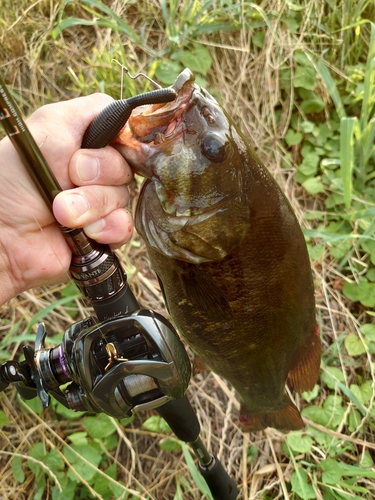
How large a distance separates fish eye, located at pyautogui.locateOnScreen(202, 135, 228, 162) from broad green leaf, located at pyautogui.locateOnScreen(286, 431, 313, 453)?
6.08ft

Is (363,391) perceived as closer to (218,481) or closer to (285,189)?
(218,481)

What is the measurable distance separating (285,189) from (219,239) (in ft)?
5.81

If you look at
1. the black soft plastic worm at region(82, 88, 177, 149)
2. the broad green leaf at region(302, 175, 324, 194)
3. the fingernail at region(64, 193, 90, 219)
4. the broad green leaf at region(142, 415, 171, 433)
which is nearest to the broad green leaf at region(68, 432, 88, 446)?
the broad green leaf at region(142, 415, 171, 433)

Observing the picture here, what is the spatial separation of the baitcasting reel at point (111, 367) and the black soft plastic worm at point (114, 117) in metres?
0.55

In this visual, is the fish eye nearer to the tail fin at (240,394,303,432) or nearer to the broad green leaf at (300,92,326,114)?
the tail fin at (240,394,303,432)

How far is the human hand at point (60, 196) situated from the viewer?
1.36 meters

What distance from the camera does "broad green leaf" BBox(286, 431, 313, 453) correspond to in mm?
2521

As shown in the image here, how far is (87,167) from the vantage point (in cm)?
138

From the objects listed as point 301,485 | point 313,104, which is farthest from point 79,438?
point 313,104

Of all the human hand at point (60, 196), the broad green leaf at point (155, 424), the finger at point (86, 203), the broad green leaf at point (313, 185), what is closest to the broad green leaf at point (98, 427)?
the broad green leaf at point (155, 424)

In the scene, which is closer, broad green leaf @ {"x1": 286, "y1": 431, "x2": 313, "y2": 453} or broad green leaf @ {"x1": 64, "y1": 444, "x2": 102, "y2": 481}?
broad green leaf @ {"x1": 64, "y1": 444, "x2": 102, "y2": 481}

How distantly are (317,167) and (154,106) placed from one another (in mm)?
2087

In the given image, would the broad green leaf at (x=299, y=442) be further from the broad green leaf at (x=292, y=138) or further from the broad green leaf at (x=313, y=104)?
the broad green leaf at (x=313, y=104)

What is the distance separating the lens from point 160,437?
2.61 m
